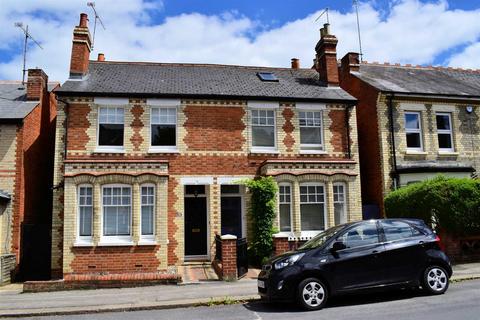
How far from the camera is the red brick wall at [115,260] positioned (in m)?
13.6

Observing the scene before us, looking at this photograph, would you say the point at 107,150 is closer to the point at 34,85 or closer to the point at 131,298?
the point at 34,85

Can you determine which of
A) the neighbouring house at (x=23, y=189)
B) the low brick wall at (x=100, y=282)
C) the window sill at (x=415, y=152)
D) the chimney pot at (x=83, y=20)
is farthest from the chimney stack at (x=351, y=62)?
the neighbouring house at (x=23, y=189)

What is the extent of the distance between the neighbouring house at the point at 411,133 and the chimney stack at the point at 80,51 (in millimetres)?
11328

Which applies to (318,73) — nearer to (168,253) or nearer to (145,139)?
(145,139)

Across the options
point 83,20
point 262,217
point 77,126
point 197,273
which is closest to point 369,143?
point 262,217

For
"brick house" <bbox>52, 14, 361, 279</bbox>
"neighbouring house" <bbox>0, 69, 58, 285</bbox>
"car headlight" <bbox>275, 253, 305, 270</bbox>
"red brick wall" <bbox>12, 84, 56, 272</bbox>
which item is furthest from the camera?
"red brick wall" <bbox>12, 84, 56, 272</bbox>

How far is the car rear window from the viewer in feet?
29.6

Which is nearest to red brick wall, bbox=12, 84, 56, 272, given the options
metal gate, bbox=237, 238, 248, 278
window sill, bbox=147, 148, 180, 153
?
window sill, bbox=147, 148, 180, 153

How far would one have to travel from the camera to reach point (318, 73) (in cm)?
1966

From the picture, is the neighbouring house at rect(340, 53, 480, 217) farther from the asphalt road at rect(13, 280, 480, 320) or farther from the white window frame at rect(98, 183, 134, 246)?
the white window frame at rect(98, 183, 134, 246)

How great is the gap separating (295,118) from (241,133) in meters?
2.16

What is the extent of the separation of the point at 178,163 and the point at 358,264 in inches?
327

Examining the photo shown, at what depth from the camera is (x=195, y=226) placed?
51.2 feet

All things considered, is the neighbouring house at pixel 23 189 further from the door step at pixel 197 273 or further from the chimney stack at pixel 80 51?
the door step at pixel 197 273
